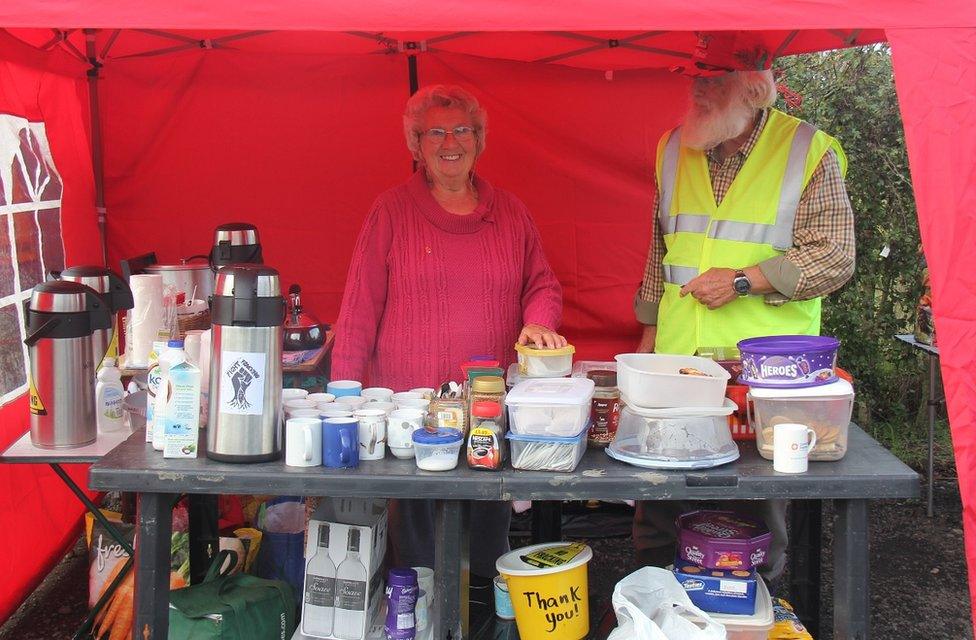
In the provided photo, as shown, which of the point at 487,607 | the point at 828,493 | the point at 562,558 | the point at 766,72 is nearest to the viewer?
the point at 828,493

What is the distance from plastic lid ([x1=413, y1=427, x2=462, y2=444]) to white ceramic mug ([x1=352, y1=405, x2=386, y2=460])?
0.32 feet

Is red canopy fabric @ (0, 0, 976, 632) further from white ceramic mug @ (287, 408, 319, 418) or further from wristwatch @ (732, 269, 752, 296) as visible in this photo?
white ceramic mug @ (287, 408, 319, 418)

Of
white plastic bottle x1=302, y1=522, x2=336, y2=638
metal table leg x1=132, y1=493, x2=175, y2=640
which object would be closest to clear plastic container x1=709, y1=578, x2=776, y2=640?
white plastic bottle x1=302, y1=522, x2=336, y2=638

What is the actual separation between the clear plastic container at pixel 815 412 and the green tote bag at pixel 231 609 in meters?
1.51

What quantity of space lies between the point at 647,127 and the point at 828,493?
2619 millimetres

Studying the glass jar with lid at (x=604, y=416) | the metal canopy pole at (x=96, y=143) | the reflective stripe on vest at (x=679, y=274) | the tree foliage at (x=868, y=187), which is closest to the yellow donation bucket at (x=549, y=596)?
the glass jar with lid at (x=604, y=416)

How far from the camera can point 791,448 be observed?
224 cm

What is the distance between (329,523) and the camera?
2656 mm

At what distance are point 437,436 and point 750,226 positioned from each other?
1368 mm

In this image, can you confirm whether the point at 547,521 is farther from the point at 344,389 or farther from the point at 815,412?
the point at 815,412

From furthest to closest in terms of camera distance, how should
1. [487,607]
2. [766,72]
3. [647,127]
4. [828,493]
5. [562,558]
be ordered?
[647,127] → [766,72] → [487,607] → [562,558] → [828,493]

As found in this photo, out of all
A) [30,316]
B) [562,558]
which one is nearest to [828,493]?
[562,558]

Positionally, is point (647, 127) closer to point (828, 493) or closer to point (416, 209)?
point (416, 209)

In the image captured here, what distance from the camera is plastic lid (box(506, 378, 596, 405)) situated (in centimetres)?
229
